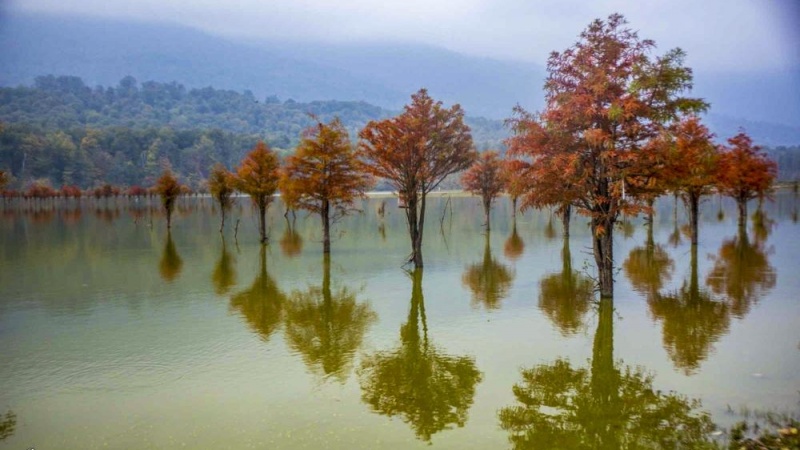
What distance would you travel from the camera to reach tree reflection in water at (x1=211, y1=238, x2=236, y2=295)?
28.5 m

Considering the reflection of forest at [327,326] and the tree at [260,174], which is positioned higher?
the tree at [260,174]

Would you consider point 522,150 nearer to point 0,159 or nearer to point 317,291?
point 317,291

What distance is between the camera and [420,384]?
562 inches

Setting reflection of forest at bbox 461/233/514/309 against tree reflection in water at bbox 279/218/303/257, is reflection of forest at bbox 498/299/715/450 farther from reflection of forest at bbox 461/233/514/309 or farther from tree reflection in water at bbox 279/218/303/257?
tree reflection in water at bbox 279/218/303/257

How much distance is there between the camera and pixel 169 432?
1166 cm

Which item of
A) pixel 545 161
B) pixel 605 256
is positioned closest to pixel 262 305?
pixel 545 161

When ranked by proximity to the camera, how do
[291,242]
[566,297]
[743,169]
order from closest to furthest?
[566,297], [743,169], [291,242]

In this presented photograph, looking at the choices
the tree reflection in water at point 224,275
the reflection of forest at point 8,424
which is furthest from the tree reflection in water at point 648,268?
the reflection of forest at point 8,424

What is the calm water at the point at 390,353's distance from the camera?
1182cm

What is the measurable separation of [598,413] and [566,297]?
1299cm

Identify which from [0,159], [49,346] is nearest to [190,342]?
[49,346]

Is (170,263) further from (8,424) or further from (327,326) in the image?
(8,424)

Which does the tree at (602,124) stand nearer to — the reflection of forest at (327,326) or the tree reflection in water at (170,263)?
the reflection of forest at (327,326)

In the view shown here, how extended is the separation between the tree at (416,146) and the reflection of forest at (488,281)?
13.0 ft
